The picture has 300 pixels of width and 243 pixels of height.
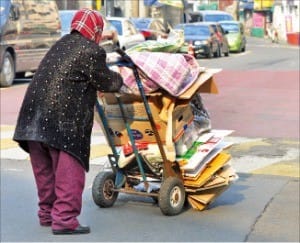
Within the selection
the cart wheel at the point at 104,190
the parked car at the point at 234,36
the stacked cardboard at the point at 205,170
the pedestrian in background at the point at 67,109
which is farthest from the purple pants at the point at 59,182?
the parked car at the point at 234,36

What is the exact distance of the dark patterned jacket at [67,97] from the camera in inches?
235

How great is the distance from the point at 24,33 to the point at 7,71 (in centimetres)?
148

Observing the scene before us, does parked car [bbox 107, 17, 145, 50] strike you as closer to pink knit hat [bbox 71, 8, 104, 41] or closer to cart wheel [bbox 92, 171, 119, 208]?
cart wheel [bbox 92, 171, 119, 208]

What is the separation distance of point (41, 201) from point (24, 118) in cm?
73

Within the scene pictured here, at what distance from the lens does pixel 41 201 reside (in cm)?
637

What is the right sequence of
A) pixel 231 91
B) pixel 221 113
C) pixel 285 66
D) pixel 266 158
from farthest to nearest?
pixel 285 66, pixel 231 91, pixel 221 113, pixel 266 158

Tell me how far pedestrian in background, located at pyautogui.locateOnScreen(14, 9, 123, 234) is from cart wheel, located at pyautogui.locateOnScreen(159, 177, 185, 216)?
0.91 metres

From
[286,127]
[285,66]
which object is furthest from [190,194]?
[285,66]

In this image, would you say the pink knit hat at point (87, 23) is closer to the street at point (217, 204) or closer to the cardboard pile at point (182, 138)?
the cardboard pile at point (182, 138)

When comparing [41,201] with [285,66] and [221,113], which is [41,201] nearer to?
[221,113]

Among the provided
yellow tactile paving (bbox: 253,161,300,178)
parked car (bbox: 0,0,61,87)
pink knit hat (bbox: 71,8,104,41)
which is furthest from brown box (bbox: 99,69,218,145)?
parked car (bbox: 0,0,61,87)

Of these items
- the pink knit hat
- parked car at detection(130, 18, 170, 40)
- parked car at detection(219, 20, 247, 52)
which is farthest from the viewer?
parked car at detection(219, 20, 247, 52)

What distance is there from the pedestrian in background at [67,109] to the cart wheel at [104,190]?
0.89 metres

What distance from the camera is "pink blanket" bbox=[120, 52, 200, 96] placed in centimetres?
→ 666
